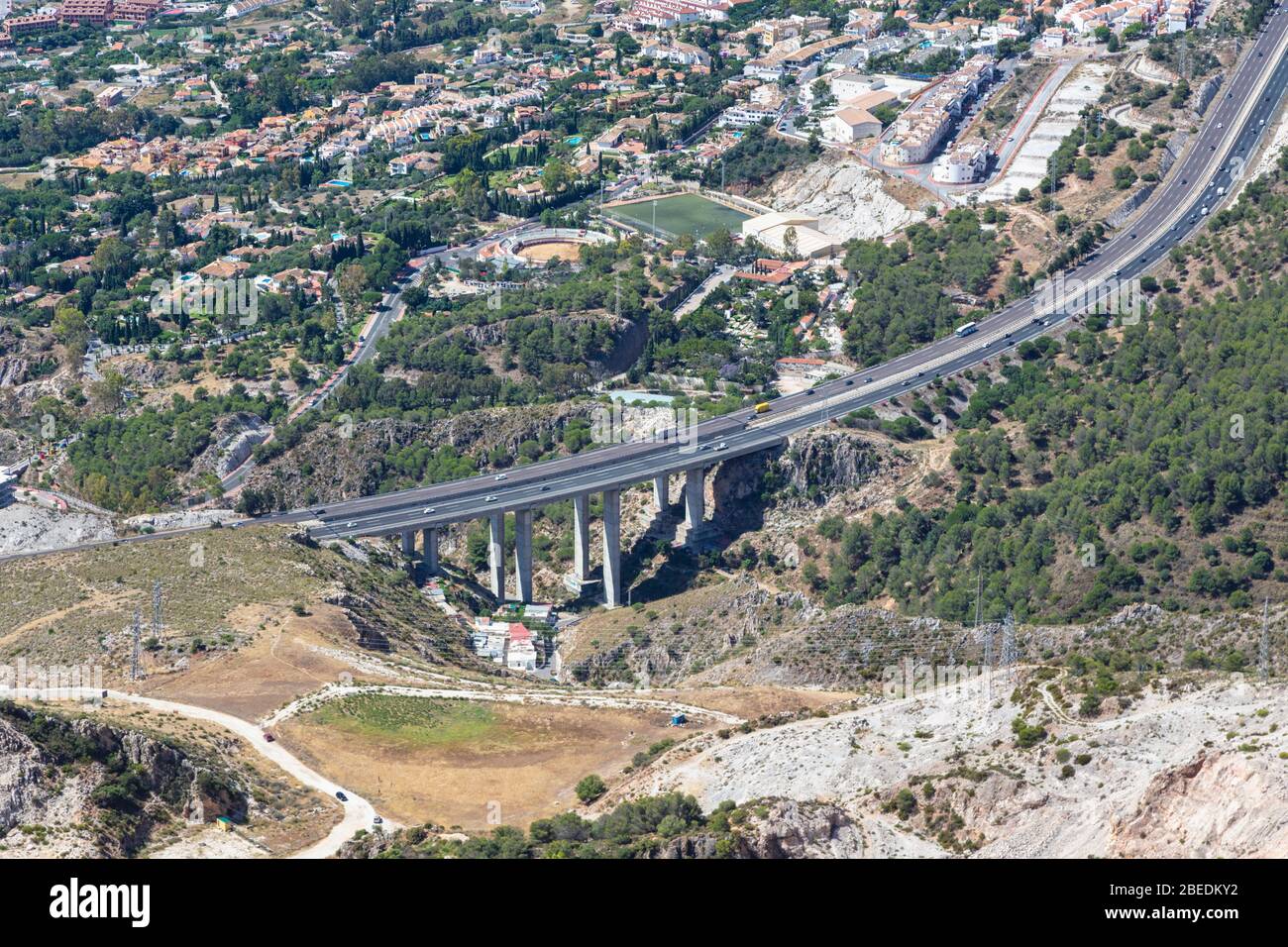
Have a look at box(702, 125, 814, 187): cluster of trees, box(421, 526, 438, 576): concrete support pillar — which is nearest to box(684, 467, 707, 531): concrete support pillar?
box(421, 526, 438, 576): concrete support pillar

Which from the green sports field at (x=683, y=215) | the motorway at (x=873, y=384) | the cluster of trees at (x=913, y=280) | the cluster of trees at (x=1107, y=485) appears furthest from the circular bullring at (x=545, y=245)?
the cluster of trees at (x=1107, y=485)

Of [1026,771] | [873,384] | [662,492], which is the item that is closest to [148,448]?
[662,492]

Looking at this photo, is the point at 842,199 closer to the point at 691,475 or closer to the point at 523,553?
the point at 691,475

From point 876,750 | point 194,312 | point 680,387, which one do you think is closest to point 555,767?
point 876,750

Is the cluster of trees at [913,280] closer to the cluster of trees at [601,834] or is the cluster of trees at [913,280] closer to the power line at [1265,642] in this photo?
the power line at [1265,642]

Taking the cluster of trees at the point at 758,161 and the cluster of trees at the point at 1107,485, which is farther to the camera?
the cluster of trees at the point at 758,161

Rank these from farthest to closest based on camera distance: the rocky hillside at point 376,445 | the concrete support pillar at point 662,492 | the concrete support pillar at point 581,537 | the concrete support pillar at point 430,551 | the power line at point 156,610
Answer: the rocky hillside at point 376,445 → the concrete support pillar at point 662,492 → the concrete support pillar at point 581,537 → the concrete support pillar at point 430,551 → the power line at point 156,610
